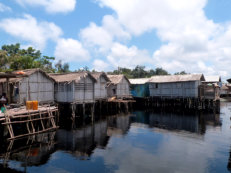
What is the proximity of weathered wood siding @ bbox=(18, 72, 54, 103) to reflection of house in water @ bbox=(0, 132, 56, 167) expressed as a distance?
5.13 metres

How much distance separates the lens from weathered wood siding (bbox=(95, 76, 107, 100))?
26.5 metres

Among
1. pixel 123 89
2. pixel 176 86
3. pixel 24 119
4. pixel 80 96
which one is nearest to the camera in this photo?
pixel 24 119

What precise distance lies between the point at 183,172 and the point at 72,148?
6.80m

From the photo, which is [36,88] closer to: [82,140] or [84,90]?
[84,90]

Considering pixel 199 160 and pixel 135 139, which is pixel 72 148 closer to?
pixel 135 139

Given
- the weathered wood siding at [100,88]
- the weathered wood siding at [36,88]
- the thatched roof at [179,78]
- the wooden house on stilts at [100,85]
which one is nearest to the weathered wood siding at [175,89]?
the thatched roof at [179,78]

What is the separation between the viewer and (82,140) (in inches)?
560

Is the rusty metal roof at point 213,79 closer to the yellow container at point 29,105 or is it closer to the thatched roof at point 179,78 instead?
the thatched roof at point 179,78

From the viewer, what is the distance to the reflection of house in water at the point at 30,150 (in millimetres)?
10453

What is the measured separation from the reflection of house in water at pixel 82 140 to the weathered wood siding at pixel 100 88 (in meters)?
8.79

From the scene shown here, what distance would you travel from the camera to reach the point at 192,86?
98.8 feet

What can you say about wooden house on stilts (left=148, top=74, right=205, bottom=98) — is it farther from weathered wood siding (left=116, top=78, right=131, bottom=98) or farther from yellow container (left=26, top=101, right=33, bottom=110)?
yellow container (left=26, top=101, right=33, bottom=110)

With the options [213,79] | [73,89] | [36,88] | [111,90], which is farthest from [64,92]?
[213,79]

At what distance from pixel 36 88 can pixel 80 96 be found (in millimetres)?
4749
